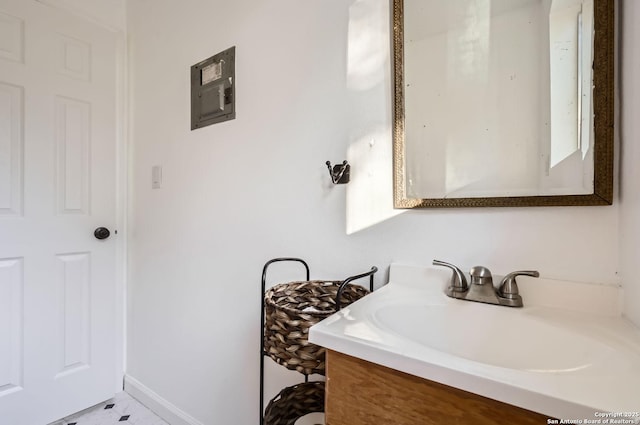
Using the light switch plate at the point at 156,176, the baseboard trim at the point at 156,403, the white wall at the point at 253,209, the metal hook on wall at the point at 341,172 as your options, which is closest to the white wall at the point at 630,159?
the white wall at the point at 253,209

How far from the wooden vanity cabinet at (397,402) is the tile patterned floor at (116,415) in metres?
1.50

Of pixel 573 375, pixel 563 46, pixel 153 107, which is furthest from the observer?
pixel 153 107

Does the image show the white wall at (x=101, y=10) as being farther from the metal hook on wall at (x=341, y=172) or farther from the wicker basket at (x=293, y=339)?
the wicker basket at (x=293, y=339)

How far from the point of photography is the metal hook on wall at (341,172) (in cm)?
97

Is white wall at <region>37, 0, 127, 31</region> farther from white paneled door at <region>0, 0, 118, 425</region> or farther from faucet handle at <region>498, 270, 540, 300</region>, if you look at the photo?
faucet handle at <region>498, 270, 540, 300</region>

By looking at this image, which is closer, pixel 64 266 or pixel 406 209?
pixel 406 209

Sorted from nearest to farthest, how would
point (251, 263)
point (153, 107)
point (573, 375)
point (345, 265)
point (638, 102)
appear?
1. point (573, 375)
2. point (638, 102)
3. point (345, 265)
4. point (251, 263)
5. point (153, 107)

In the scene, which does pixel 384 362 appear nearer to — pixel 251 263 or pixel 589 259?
pixel 589 259

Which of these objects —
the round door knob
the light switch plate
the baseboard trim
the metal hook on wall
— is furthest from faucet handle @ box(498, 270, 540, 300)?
the round door knob

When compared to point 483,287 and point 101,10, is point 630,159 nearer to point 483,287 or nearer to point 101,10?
point 483,287

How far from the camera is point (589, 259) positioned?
663 millimetres

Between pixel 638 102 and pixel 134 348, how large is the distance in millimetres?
2313

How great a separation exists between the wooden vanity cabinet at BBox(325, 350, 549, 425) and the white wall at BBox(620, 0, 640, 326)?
1.36 feet

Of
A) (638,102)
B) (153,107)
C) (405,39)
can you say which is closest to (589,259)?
(638,102)
